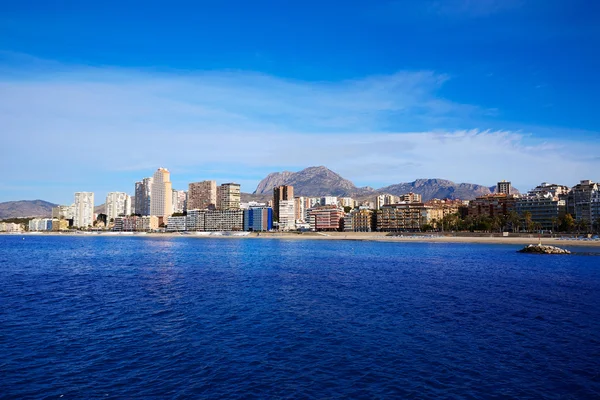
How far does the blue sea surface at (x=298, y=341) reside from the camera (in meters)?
15.5

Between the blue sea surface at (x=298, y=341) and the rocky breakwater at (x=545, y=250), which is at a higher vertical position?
the blue sea surface at (x=298, y=341)

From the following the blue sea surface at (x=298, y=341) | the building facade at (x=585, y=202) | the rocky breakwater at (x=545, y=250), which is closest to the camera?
the blue sea surface at (x=298, y=341)

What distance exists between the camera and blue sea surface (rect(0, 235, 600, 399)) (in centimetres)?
1550

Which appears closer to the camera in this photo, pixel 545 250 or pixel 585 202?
pixel 545 250

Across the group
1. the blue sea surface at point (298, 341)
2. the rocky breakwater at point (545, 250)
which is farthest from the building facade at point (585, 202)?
the blue sea surface at point (298, 341)

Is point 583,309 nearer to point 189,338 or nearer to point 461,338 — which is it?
point 461,338

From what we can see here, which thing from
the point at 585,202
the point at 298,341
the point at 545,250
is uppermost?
the point at 585,202

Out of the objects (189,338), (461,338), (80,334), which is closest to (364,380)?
(461,338)

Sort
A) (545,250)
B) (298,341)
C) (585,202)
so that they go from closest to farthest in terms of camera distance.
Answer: (298,341) < (545,250) < (585,202)

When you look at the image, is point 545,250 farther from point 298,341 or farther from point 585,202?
point 585,202

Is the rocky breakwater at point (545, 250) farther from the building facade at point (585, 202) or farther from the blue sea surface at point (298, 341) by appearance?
the building facade at point (585, 202)

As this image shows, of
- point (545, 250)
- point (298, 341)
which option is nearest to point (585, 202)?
point (545, 250)

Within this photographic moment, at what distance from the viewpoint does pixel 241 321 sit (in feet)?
81.5

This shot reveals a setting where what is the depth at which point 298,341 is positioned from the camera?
21.0m
